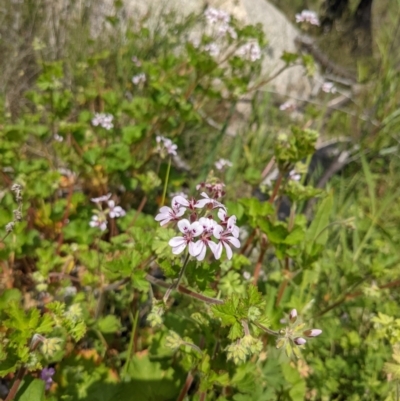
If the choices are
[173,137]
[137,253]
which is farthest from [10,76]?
[137,253]

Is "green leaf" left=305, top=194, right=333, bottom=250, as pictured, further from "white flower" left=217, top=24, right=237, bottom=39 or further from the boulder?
the boulder

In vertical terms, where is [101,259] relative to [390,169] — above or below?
below

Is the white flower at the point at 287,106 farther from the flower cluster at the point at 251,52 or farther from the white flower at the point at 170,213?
the white flower at the point at 170,213

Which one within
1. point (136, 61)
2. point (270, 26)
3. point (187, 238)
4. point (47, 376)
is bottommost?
point (47, 376)

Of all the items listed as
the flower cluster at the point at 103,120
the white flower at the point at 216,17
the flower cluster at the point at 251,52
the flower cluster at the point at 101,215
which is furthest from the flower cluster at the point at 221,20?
the flower cluster at the point at 101,215

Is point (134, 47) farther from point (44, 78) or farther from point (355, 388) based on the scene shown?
point (355, 388)

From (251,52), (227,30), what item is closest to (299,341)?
(251,52)

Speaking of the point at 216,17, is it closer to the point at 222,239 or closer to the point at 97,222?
the point at 97,222
